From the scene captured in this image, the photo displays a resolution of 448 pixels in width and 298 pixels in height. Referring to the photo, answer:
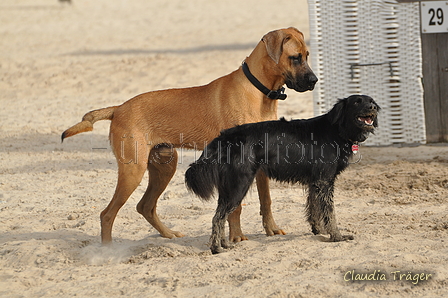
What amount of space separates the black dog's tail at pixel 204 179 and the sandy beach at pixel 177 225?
1.77 feet

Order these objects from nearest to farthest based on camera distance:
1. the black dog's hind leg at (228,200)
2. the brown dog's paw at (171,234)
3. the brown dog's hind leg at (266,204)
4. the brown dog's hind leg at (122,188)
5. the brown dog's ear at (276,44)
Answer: the black dog's hind leg at (228,200) → the brown dog's ear at (276,44) → the brown dog's hind leg at (122,188) → the brown dog's hind leg at (266,204) → the brown dog's paw at (171,234)

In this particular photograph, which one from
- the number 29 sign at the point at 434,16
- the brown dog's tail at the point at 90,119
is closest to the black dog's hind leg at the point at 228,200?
the brown dog's tail at the point at 90,119

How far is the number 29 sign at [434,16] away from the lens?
30.2 feet

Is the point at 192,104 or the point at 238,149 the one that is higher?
the point at 192,104

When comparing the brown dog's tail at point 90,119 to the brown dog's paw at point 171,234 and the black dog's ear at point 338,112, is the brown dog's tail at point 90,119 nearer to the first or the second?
the brown dog's paw at point 171,234

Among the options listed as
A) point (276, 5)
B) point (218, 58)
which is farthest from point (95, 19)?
point (218, 58)

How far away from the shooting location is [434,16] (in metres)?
9.25

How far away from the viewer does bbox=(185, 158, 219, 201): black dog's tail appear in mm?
5074

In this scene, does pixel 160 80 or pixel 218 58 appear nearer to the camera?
pixel 160 80

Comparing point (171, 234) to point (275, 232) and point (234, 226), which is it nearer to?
point (234, 226)

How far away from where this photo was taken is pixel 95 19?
2611 cm

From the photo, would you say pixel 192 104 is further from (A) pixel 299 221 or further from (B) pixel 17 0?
(B) pixel 17 0

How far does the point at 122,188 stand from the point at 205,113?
3.38ft

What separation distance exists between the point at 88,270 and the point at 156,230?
127 centimetres
